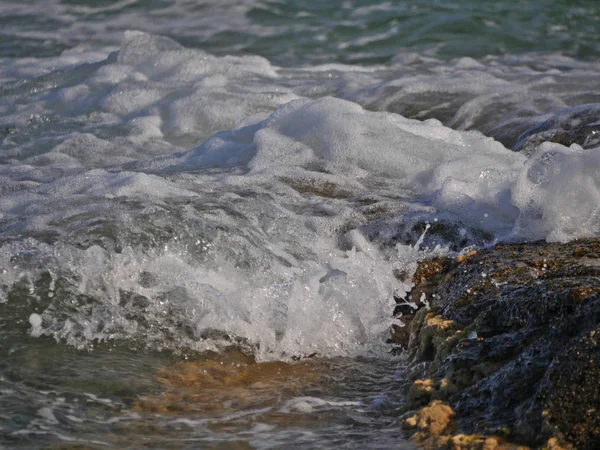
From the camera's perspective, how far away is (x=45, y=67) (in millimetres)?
8391

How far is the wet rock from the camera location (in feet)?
15.8

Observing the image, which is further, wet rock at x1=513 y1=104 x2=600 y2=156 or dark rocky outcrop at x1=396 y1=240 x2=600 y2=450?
wet rock at x1=513 y1=104 x2=600 y2=156

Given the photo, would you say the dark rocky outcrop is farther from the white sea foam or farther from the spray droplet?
the spray droplet

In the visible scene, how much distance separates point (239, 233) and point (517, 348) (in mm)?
1547

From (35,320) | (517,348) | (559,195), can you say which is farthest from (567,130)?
(35,320)

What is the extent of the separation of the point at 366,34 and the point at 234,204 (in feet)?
21.0

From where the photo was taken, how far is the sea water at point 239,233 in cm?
248

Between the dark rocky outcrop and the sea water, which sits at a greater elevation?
the dark rocky outcrop

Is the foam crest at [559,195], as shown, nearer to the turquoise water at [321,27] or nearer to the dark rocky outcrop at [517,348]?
the dark rocky outcrop at [517,348]

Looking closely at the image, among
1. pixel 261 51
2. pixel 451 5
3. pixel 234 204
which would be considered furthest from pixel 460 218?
pixel 451 5

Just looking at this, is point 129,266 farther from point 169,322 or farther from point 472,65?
point 472,65

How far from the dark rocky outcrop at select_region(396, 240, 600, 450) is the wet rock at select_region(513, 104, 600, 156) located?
189cm

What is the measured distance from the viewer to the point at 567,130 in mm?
5016

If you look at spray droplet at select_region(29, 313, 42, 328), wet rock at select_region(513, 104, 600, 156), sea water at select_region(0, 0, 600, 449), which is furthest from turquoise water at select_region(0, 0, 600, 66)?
spray droplet at select_region(29, 313, 42, 328)
